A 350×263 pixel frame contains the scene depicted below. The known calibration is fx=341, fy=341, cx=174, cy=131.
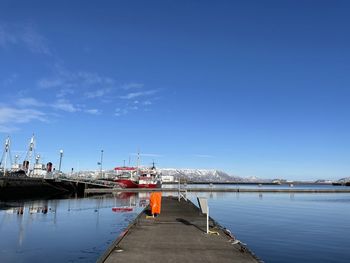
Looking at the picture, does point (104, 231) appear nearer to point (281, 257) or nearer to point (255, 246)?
point (255, 246)

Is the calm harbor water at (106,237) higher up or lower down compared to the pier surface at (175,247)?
lower down

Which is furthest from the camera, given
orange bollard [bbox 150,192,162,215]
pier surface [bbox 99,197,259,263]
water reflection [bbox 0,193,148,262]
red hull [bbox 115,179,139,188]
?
red hull [bbox 115,179,139,188]

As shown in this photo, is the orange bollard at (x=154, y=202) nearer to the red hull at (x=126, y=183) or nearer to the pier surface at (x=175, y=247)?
the pier surface at (x=175, y=247)

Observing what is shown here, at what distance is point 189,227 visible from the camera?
2173 centimetres

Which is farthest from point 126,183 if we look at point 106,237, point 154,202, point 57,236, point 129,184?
point 57,236

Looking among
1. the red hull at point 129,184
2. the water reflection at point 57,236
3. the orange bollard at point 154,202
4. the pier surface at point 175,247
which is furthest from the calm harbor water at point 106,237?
the red hull at point 129,184

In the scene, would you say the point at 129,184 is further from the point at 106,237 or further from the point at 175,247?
the point at 175,247

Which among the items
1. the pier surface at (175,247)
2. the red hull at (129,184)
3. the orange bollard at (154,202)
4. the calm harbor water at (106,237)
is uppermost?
the red hull at (129,184)

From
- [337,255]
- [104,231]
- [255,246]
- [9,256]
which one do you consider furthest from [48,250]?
[337,255]

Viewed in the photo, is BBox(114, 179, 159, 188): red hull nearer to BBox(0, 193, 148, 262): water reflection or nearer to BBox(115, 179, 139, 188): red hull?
BBox(115, 179, 139, 188): red hull

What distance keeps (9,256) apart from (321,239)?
22.7 metres

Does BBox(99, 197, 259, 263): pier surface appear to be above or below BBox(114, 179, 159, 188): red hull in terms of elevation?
below

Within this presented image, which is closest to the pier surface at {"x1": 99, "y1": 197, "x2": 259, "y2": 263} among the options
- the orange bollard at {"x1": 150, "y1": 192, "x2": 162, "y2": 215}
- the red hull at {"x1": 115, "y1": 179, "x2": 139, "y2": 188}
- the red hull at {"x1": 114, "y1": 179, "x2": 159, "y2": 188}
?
the orange bollard at {"x1": 150, "y1": 192, "x2": 162, "y2": 215}

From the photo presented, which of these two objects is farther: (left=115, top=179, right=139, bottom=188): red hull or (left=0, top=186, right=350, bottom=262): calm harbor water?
(left=115, top=179, right=139, bottom=188): red hull
